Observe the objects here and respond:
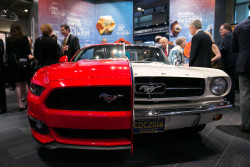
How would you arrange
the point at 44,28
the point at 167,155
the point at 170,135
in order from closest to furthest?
the point at 167,155 < the point at 170,135 < the point at 44,28

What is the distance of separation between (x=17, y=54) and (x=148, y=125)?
3.09m

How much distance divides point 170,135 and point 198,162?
24.8 inches

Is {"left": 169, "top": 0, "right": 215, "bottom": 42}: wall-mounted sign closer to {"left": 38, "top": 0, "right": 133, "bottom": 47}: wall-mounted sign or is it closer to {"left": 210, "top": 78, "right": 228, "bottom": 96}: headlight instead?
{"left": 38, "top": 0, "right": 133, "bottom": 47}: wall-mounted sign

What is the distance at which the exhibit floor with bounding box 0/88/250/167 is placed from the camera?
5.23 ft

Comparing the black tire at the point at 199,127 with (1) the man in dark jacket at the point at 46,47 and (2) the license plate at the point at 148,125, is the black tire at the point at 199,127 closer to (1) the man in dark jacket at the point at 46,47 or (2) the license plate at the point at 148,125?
(2) the license plate at the point at 148,125

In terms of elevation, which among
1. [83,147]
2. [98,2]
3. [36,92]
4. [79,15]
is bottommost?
[83,147]

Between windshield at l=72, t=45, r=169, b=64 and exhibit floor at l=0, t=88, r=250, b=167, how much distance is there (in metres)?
1.10

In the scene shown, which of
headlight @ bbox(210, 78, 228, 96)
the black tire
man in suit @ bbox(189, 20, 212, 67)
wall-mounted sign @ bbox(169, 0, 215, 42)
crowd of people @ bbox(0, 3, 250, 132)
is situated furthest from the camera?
wall-mounted sign @ bbox(169, 0, 215, 42)

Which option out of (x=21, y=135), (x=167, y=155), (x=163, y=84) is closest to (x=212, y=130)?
(x=167, y=155)

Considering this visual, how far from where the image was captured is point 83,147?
1305mm

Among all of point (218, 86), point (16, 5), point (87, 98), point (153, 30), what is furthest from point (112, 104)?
point (153, 30)

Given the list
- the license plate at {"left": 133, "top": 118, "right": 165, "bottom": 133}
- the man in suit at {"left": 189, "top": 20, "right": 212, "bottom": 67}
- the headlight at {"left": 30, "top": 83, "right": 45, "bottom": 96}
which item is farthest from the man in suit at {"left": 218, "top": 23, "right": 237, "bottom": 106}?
the headlight at {"left": 30, "top": 83, "right": 45, "bottom": 96}

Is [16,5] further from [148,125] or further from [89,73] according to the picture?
[148,125]

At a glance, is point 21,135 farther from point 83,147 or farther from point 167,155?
point 167,155
